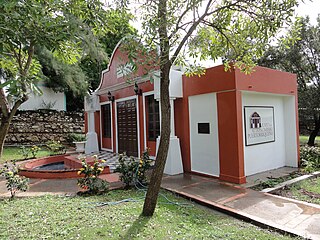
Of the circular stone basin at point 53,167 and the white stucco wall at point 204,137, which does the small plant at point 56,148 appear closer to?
the circular stone basin at point 53,167

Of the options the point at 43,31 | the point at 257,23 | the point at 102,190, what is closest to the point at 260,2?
the point at 257,23

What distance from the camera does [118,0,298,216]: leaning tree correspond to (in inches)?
147

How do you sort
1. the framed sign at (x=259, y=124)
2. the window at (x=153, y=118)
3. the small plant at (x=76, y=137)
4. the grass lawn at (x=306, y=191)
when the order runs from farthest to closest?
the small plant at (x=76, y=137), the window at (x=153, y=118), the framed sign at (x=259, y=124), the grass lawn at (x=306, y=191)

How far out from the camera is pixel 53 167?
10.0m

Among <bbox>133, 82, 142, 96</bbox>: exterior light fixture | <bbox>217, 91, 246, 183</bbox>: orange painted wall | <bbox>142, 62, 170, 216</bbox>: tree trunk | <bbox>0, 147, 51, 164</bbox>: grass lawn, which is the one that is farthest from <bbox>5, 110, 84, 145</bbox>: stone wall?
<bbox>142, 62, 170, 216</bbox>: tree trunk

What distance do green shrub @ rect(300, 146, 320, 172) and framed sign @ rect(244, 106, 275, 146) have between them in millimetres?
1315

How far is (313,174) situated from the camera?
6953 millimetres

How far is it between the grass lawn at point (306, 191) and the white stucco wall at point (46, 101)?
51.8 ft

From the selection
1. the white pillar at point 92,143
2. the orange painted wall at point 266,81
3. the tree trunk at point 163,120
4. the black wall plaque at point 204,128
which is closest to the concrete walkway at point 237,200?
the black wall plaque at point 204,128

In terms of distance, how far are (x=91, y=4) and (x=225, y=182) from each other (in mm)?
5071

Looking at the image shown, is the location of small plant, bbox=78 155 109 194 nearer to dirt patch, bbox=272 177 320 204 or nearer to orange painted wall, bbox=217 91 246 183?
orange painted wall, bbox=217 91 246 183

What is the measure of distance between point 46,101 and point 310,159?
16.3 meters

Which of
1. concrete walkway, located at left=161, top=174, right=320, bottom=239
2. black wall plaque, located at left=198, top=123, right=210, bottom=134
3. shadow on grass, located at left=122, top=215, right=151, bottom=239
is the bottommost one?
concrete walkway, located at left=161, top=174, right=320, bottom=239

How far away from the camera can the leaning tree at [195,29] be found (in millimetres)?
3723
